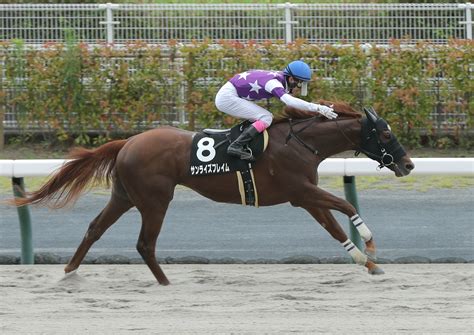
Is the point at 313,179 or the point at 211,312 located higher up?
the point at 313,179

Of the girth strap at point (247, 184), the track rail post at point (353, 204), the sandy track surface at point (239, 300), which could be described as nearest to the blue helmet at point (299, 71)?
the girth strap at point (247, 184)

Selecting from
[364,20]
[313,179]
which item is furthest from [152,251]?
[364,20]

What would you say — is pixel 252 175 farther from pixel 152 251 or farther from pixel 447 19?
pixel 447 19

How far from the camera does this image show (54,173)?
7945 mm

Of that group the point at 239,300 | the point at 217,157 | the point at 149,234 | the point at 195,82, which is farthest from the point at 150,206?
the point at 195,82

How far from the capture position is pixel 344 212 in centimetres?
733

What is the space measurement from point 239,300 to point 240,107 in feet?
5.27

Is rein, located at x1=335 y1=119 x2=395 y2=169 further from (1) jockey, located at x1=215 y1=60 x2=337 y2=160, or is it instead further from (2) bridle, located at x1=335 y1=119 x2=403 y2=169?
(1) jockey, located at x1=215 y1=60 x2=337 y2=160

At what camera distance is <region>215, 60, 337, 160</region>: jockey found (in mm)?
7402

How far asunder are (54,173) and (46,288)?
108 cm

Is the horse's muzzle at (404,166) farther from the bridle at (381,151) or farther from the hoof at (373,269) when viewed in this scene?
the hoof at (373,269)

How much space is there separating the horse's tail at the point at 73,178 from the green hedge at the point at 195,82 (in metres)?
4.58

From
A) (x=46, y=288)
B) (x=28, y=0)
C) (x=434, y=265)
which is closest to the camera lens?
(x=46, y=288)

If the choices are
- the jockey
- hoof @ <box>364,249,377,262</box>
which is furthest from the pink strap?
hoof @ <box>364,249,377,262</box>
